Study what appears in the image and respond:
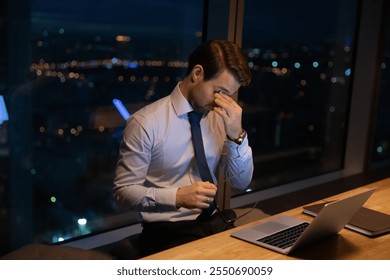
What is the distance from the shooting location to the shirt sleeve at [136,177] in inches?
81.7

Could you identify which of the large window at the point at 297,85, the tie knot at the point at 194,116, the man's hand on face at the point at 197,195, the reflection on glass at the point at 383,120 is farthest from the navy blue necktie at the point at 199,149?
the reflection on glass at the point at 383,120

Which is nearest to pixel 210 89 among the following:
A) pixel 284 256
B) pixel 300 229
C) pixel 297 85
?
pixel 300 229

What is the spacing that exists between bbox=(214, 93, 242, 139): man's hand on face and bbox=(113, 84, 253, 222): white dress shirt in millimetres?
70

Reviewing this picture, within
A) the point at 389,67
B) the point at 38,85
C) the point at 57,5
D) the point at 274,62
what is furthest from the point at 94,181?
the point at 389,67

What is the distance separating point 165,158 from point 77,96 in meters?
0.94

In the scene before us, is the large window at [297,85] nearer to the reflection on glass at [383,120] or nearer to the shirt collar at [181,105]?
the reflection on glass at [383,120]

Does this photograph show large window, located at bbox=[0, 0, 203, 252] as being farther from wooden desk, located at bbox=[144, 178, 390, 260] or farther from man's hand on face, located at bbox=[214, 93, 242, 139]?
wooden desk, located at bbox=[144, 178, 390, 260]

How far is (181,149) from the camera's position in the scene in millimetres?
2248

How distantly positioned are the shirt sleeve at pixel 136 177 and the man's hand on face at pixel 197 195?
0.27 ft

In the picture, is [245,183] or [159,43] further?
[159,43]

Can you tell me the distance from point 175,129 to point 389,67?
3.70 metres

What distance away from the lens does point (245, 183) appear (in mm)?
2371

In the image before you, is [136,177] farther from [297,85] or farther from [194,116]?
[297,85]
